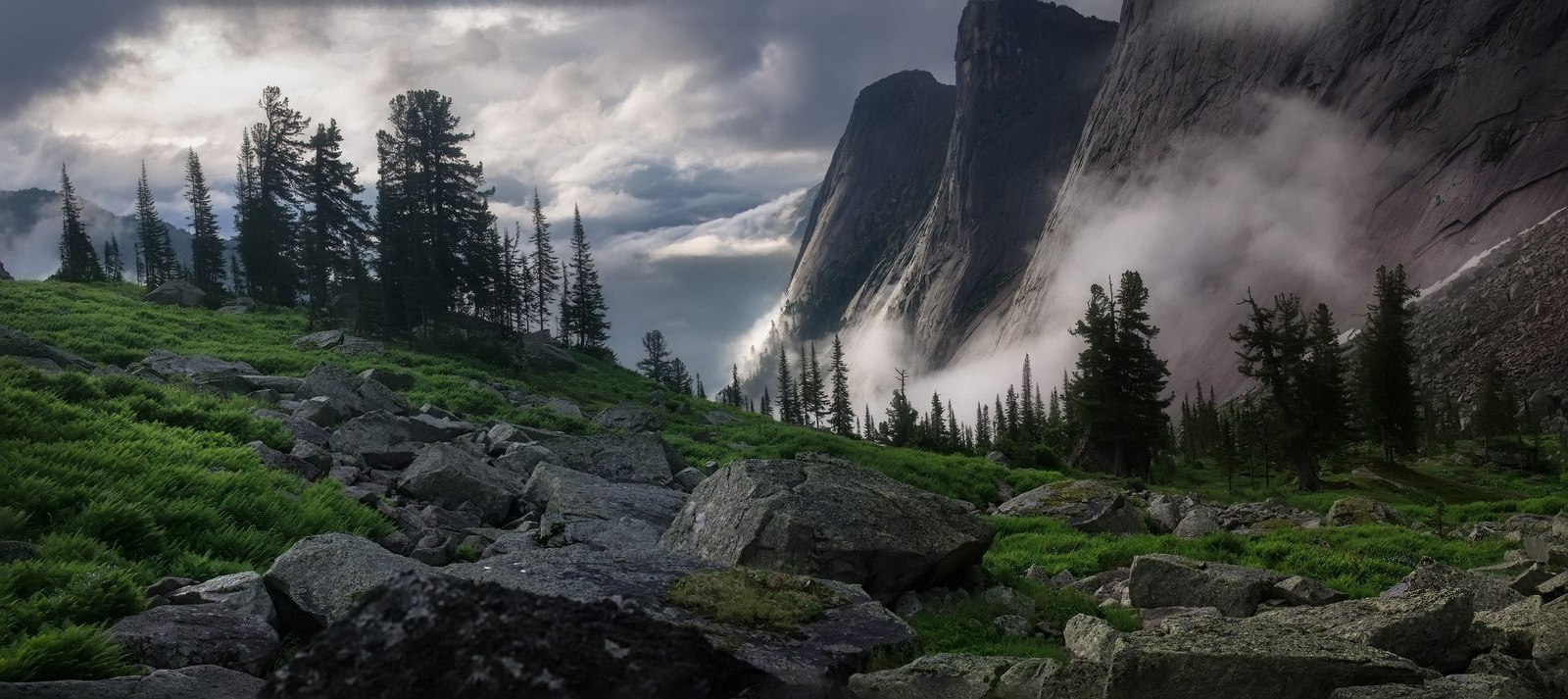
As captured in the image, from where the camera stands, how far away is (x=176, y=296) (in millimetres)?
51625

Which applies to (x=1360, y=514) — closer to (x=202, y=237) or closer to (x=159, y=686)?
(x=159, y=686)

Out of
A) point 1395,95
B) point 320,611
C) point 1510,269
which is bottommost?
point 320,611

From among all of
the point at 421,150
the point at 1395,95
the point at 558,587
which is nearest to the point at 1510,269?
the point at 1395,95

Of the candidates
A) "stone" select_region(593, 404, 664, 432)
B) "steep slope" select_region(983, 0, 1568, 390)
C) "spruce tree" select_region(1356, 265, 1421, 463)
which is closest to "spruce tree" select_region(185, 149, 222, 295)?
"stone" select_region(593, 404, 664, 432)

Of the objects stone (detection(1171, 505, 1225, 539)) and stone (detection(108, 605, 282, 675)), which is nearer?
stone (detection(108, 605, 282, 675))

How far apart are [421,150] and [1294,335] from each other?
64051 millimetres

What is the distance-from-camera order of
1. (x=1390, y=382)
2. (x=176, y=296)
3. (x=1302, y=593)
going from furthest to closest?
(x=1390, y=382) < (x=176, y=296) < (x=1302, y=593)

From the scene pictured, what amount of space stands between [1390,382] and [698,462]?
60360 millimetres

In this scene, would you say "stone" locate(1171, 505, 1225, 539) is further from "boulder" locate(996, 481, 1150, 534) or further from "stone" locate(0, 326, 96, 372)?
"stone" locate(0, 326, 96, 372)

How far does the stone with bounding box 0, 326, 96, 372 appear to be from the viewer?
15569 mm

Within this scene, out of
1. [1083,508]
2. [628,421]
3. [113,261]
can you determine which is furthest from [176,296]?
[113,261]

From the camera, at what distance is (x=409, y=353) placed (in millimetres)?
40750

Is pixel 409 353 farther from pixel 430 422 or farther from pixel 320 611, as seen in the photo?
pixel 320 611

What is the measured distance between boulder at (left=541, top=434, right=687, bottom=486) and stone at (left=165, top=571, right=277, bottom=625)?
8.95 meters
